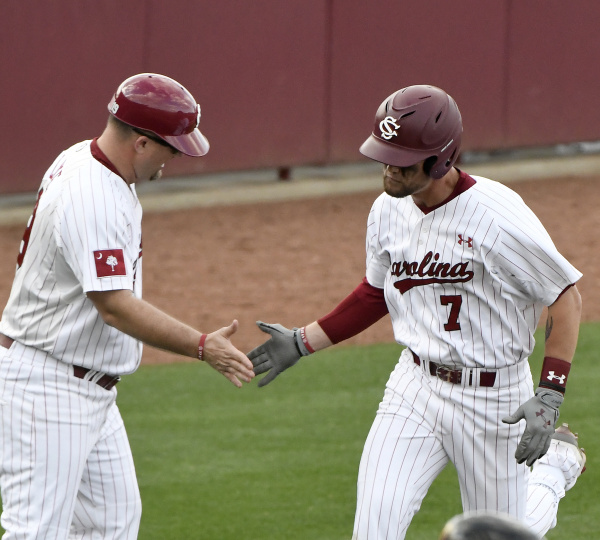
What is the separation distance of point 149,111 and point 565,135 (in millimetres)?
12138

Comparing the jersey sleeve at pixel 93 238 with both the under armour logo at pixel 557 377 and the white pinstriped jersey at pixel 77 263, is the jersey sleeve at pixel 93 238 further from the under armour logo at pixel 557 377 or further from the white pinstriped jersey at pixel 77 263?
the under armour logo at pixel 557 377

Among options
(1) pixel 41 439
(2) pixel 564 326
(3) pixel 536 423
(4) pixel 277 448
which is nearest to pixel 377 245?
(2) pixel 564 326

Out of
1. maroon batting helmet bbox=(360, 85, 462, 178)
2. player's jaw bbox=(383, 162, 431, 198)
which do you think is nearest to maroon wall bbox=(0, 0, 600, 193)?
maroon batting helmet bbox=(360, 85, 462, 178)

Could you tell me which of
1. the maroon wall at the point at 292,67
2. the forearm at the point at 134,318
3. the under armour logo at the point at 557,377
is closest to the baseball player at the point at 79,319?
the forearm at the point at 134,318

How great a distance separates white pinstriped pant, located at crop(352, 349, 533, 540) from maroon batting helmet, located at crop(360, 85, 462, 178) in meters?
0.82

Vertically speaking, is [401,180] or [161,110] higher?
[161,110]

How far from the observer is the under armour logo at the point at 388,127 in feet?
14.1

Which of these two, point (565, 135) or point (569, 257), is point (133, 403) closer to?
point (569, 257)

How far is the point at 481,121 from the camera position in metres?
14.9

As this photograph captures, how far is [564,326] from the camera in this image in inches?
168

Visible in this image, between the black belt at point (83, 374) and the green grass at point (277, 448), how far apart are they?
152 centimetres

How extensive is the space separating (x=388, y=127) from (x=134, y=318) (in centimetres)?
117

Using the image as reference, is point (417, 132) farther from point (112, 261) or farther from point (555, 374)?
point (112, 261)

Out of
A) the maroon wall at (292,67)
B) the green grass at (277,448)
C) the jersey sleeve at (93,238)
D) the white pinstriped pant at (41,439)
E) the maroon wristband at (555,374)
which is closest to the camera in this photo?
the jersey sleeve at (93,238)
